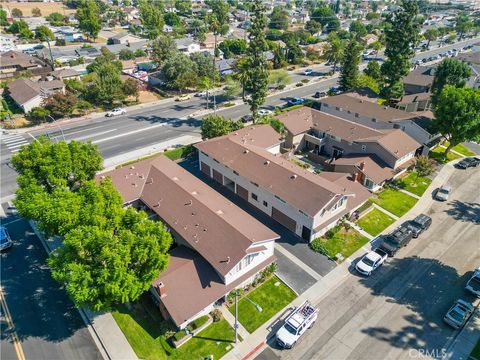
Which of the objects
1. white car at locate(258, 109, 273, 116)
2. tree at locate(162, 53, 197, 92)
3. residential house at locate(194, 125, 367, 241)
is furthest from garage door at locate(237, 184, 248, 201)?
tree at locate(162, 53, 197, 92)

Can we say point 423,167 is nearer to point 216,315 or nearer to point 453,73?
point 453,73

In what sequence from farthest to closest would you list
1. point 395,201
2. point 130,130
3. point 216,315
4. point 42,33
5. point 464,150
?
point 42,33 → point 130,130 → point 464,150 → point 395,201 → point 216,315

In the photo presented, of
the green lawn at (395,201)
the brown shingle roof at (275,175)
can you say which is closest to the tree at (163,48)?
the brown shingle roof at (275,175)

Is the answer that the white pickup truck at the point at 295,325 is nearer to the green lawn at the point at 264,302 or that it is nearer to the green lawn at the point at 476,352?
the green lawn at the point at 264,302

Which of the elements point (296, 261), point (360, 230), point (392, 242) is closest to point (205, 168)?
point (296, 261)

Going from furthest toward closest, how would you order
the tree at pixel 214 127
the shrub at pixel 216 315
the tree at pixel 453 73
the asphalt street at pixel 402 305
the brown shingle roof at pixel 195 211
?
the tree at pixel 453 73 < the tree at pixel 214 127 < the brown shingle roof at pixel 195 211 < the shrub at pixel 216 315 < the asphalt street at pixel 402 305

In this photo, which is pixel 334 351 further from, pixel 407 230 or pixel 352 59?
pixel 352 59

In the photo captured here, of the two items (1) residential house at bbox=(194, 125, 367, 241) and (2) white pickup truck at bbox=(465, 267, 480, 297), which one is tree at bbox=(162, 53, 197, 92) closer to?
(1) residential house at bbox=(194, 125, 367, 241)
